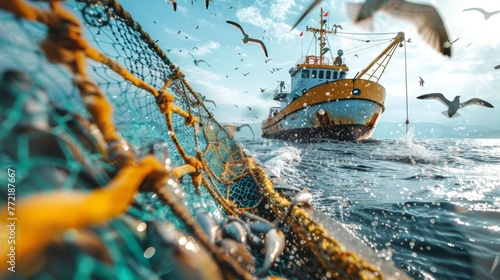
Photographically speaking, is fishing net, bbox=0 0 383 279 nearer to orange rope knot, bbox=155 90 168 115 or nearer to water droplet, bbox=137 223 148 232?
water droplet, bbox=137 223 148 232

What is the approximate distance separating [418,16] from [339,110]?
1481 cm

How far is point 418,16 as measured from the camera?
19.9 ft

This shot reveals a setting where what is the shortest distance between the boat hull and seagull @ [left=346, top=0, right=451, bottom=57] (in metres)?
13.6

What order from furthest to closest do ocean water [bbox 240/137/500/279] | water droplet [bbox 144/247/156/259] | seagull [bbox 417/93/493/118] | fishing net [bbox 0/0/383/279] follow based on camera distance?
seagull [bbox 417/93/493/118], ocean water [bbox 240/137/500/279], water droplet [bbox 144/247/156/259], fishing net [bbox 0/0/383/279]

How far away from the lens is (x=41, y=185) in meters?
1.09

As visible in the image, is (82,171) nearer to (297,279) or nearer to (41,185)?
(41,185)

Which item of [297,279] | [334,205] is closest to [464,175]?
[334,205]

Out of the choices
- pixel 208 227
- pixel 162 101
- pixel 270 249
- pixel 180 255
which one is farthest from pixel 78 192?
pixel 162 101

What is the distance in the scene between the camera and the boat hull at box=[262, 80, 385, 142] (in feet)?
65.1

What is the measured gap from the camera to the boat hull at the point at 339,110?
65.1ft

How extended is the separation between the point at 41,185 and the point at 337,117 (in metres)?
21.7

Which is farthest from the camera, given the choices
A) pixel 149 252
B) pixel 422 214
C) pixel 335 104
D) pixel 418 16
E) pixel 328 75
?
pixel 328 75

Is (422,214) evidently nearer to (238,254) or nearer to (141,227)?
(238,254)

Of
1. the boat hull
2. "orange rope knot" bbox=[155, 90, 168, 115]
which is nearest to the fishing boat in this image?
the boat hull
